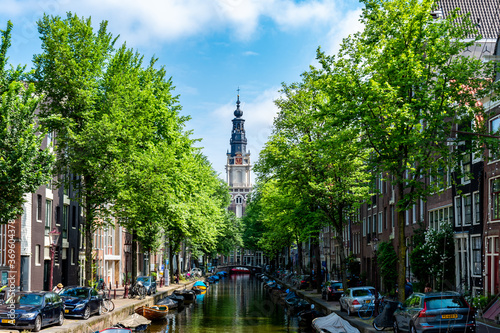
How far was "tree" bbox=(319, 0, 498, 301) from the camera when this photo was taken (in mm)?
27312

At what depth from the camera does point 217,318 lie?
44812 mm

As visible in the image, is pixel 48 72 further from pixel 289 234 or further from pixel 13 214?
pixel 289 234

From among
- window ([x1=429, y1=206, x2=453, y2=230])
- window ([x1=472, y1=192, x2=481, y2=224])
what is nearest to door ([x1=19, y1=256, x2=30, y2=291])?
window ([x1=429, y1=206, x2=453, y2=230])

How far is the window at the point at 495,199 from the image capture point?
109ft

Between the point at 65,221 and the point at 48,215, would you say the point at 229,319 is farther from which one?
the point at 65,221

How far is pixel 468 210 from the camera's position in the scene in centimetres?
3772

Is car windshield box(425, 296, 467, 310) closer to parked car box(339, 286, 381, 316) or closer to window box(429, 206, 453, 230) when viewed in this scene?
parked car box(339, 286, 381, 316)

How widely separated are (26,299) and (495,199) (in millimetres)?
24225

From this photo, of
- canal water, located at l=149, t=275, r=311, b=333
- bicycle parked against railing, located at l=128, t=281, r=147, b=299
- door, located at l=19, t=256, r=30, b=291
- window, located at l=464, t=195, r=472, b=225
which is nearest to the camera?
window, located at l=464, t=195, r=472, b=225

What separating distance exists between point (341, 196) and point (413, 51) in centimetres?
1872

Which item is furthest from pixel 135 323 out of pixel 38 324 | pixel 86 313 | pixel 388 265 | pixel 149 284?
pixel 388 265

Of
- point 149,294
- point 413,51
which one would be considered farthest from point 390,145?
point 149,294

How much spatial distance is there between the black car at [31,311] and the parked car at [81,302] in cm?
271

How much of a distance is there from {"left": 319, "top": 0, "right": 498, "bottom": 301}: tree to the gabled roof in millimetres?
20674
